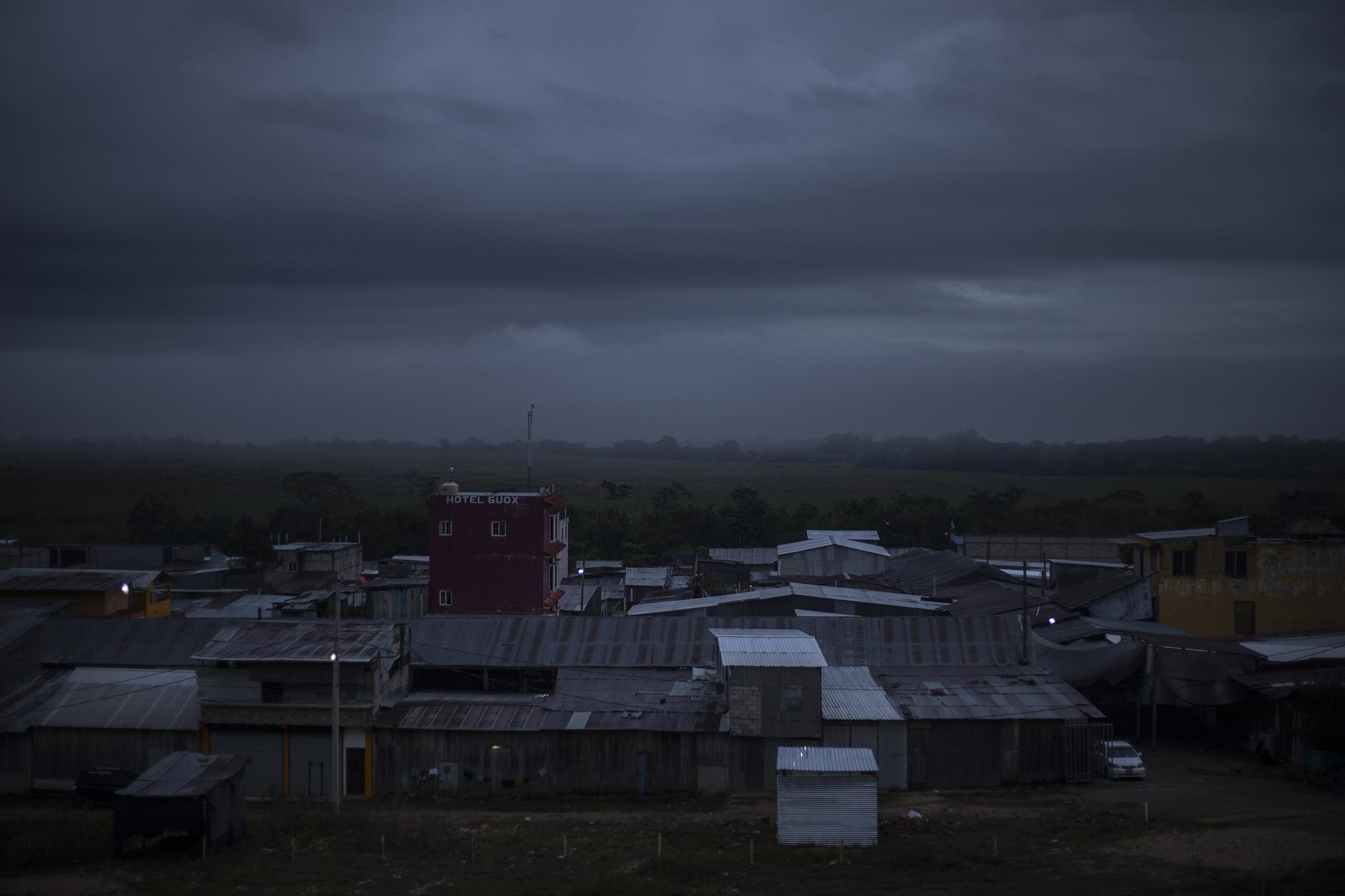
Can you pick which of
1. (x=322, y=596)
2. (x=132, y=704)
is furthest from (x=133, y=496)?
(x=132, y=704)

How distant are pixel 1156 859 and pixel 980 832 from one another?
3.47m

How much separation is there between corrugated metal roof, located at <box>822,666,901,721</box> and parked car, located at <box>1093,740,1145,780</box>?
17.0 ft

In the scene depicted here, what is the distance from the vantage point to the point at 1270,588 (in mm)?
37781

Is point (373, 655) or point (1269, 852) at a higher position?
point (373, 655)

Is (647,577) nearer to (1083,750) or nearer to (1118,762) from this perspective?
(1083,750)

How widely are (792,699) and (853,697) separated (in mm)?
2666

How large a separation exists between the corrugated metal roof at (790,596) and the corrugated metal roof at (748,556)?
745 inches

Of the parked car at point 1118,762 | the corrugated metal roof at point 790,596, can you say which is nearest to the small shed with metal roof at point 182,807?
the corrugated metal roof at point 790,596

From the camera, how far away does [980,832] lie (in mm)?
21109

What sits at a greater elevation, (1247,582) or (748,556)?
(1247,582)

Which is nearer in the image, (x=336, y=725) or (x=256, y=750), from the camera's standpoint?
(x=336, y=725)

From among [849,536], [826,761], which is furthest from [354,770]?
[849,536]

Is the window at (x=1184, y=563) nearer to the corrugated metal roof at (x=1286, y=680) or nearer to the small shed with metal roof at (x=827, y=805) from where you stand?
the corrugated metal roof at (x=1286, y=680)

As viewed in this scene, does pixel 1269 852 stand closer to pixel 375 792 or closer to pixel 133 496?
pixel 375 792
